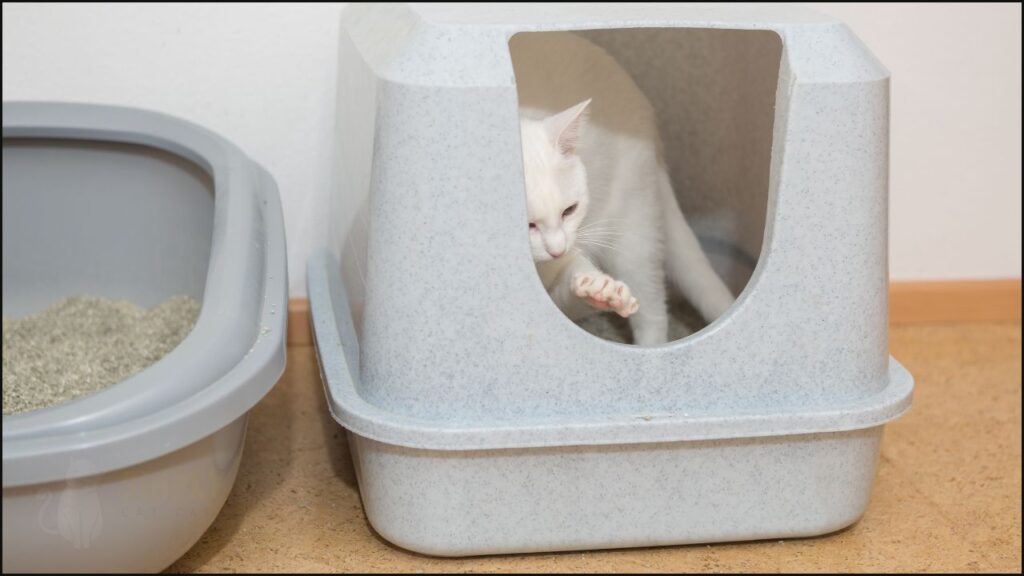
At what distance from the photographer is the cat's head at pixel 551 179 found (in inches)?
51.1

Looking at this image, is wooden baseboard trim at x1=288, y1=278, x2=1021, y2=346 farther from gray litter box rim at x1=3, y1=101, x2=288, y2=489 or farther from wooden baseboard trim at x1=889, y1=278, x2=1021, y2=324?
gray litter box rim at x1=3, y1=101, x2=288, y2=489

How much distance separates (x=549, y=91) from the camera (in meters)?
1.51

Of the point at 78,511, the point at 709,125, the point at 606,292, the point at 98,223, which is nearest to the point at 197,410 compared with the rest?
the point at 78,511

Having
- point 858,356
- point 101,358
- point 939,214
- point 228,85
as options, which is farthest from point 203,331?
point 939,214

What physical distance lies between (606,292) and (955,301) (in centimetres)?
114

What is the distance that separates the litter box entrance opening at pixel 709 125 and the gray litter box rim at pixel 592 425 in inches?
15.7

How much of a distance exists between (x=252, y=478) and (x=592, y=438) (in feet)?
1.68

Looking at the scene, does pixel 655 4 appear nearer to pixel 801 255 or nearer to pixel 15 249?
pixel 801 255

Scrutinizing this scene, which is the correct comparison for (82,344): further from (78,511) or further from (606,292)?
(606,292)

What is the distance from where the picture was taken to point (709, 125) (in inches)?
69.9

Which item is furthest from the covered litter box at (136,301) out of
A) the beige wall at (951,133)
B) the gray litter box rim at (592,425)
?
the beige wall at (951,133)

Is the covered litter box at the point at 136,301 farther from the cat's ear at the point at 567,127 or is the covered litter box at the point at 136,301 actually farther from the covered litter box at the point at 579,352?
the cat's ear at the point at 567,127

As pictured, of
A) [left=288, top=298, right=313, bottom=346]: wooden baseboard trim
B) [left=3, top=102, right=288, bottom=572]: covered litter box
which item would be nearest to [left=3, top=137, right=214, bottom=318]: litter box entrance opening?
[left=3, top=102, right=288, bottom=572]: covered litter box

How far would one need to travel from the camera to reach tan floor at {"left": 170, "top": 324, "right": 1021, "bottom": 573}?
1247 millimetres
